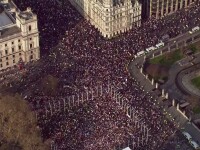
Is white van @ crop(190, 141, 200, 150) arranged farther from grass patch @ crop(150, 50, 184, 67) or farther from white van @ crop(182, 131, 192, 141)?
grass patch @ crop(150, 50, 184, 67)

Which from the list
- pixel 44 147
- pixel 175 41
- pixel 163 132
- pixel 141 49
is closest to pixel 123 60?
pixel 141 49

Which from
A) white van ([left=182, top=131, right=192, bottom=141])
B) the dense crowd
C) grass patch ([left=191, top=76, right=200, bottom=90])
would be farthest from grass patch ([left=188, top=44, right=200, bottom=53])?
white van ([left=182, top=131, right=192, bottom=141])

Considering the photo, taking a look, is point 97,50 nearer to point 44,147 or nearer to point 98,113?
point 98,113

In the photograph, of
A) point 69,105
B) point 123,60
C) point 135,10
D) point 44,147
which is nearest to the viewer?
point 44,147

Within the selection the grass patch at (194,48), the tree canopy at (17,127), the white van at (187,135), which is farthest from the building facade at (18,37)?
the white van at (187,135)

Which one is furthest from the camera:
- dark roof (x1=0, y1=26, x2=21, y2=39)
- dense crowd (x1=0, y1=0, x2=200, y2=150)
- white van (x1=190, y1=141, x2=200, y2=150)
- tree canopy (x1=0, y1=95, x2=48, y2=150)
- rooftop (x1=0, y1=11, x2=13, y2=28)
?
rooftop (x1=0, y1=11, x2=13, y2=28)

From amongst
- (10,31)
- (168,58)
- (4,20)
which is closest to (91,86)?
(168,58)
